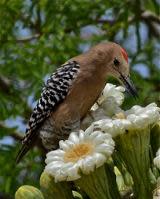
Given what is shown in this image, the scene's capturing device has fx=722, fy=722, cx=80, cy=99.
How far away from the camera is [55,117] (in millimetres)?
4961

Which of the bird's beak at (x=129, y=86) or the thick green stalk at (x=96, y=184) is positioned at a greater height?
the thick green stalk at (x=96, y=184)

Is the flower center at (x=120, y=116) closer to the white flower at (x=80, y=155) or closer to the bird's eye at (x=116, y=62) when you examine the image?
the white flower at (x=80, y=155)

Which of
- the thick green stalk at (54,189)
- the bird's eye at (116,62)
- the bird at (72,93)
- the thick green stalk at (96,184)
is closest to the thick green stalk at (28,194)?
the thick green stalk at (54,189)

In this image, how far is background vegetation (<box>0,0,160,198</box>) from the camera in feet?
20.0

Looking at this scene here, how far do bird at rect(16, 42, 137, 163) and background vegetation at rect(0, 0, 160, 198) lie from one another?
1.83 ft

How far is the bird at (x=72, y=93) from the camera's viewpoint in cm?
470

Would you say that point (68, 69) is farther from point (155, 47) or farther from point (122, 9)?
point (155, 47)

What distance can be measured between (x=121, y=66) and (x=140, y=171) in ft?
6.24

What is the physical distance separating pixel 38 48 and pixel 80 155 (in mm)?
3157

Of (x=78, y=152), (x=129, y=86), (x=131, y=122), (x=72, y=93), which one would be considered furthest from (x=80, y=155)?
(x=72, y=93)

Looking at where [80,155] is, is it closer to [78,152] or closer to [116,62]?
[78,152]

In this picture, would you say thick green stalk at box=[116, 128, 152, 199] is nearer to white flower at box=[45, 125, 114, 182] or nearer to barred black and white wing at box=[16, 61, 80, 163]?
white flower at box=[45, 125, 114, 182]

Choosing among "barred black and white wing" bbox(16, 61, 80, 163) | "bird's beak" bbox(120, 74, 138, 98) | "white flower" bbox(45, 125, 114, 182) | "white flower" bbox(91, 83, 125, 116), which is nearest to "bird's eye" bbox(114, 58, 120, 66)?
"bird's beak" bbox(120, 74, 138, 98)

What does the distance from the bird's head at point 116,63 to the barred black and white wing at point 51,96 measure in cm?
22
